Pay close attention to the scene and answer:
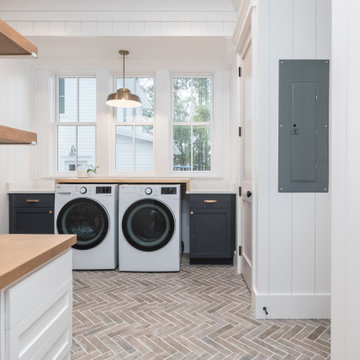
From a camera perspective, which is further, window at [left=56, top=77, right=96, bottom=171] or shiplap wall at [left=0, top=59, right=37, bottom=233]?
window at [left=56, top=77, right=96, bottom=171]

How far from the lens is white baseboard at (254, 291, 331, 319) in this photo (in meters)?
2.13

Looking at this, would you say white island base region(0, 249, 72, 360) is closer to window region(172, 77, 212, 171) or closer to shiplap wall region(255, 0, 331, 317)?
shiplap wall region(255, 0, 331, 317)

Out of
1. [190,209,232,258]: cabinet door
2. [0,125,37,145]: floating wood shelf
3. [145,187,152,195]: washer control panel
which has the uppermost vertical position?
[0,125,37,145]: floating wood shelf

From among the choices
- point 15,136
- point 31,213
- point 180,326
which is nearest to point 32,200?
point 31,213

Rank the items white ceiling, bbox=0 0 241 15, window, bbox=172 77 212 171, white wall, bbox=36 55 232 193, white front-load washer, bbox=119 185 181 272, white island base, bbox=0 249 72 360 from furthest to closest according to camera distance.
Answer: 1. window, bbox=172 77 212 171
2. white wall, bbox=36 55 232 193
3. white ceiling, bbox=0 0 241 15
4. white front-load washer, bbox=119 185 181 272
5. white island base, bbox=0 249 72 360

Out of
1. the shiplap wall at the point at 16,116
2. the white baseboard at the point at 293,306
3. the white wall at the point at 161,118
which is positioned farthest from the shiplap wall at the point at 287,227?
the shiplap wall at the point at 16,116

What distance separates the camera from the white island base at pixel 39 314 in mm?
735

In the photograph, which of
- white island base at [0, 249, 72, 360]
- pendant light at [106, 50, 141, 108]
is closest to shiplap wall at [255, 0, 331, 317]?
white island base at [0, 249, 72, 360]

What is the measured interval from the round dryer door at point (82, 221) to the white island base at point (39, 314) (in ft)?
6.93

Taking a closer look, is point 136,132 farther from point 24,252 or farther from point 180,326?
point 24,252

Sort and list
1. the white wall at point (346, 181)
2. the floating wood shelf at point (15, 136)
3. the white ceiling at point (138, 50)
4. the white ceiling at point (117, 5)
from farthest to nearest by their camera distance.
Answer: the white ceiling at point (138, 50) < the white ceiling at point (117, 5) < the white wall at point (346, 181) < the floating wood shelf at point (15, 136)

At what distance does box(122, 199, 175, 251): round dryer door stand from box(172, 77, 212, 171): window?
1.10 metres

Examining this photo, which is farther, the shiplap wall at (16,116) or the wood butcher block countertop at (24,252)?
the shiplap wall at (16,116)

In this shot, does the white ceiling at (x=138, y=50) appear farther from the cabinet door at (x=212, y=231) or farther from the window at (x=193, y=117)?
the cabinet door at (x=212, y=231)
